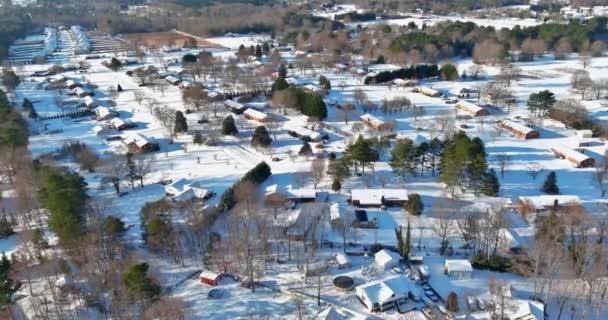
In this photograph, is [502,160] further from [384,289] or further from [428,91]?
[428,91]

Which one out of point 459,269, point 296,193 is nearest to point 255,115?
point 296,193

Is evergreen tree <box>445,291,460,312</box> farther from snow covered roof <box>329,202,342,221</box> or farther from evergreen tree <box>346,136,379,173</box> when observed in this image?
evergreen tree <box>346,136,379,173</box>

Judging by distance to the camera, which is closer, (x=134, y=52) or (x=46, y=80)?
(x=46, y=80)

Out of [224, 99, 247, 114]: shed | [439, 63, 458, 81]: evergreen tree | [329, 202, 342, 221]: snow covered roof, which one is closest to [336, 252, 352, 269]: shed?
[329, 202, 342, 221]: snow covered roof

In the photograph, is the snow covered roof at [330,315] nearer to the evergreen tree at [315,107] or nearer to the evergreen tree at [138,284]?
the evergreen tree at [138,284]

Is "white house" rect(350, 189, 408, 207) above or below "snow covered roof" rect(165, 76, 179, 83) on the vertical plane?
below

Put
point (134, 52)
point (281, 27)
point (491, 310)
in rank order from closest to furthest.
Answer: point (491, 310)
point (134, 52)
point (281, 27)

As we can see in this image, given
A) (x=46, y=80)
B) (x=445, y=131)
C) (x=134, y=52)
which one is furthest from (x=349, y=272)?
(x=134, y=52)

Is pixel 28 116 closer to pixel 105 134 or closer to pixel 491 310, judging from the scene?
pixel 105 134
